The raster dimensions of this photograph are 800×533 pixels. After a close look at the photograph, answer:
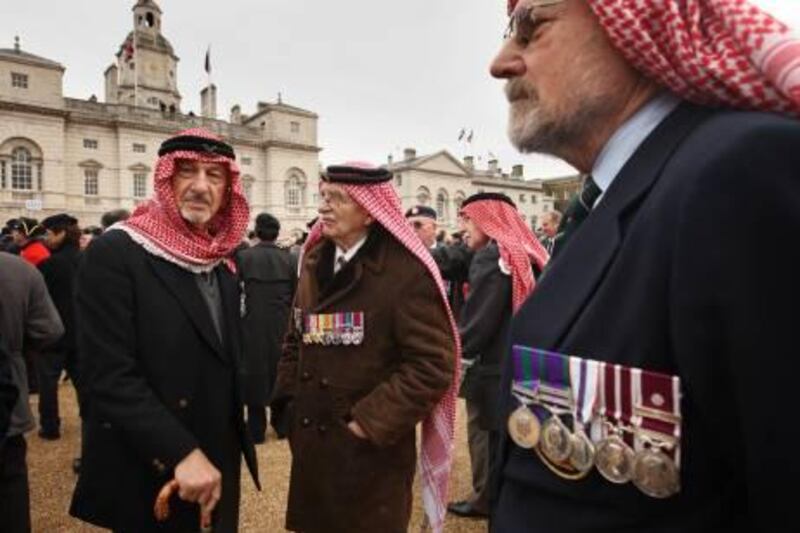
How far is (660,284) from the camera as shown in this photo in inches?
36.9

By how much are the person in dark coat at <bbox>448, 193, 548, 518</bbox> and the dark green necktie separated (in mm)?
2417

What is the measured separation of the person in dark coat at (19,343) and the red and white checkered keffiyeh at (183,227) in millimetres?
1299

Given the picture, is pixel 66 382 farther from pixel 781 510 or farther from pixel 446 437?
pixel 781 510

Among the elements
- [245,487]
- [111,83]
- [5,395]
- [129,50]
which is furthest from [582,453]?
[111,83]

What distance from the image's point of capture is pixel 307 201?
43.9 m

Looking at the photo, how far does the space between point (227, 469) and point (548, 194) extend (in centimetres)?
6732

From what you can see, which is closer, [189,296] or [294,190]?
[189,296]

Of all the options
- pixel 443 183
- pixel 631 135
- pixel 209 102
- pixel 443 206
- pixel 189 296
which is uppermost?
pixel 209 102

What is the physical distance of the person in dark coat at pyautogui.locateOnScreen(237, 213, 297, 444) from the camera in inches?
246

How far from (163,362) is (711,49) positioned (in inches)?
85.9

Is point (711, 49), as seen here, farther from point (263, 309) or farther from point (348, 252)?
point (263, 309)

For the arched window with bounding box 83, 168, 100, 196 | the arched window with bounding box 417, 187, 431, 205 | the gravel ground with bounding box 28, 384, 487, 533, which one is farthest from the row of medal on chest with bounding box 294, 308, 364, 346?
the arched window with bounding box 417, 187, 431, 205

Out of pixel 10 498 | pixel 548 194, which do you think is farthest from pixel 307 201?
pixel 10 498

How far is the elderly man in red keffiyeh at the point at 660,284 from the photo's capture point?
81 cm
